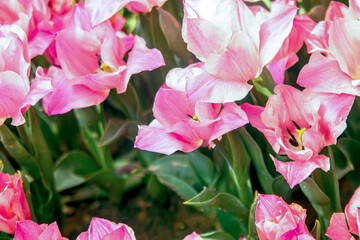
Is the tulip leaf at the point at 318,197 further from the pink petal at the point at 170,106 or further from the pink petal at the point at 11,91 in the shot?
the pink petal at the point at 11,91

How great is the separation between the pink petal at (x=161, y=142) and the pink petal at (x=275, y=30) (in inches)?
4.4

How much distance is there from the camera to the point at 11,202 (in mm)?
559

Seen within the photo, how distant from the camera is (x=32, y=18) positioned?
2.22 feet

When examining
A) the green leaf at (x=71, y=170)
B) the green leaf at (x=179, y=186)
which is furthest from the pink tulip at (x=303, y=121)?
the green leaf at (x=71, y=170)

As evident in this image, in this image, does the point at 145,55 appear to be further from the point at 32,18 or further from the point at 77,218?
the point at 77,218

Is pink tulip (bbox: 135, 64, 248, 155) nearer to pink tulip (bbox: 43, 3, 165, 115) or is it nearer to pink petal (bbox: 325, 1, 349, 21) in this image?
pink tulip (bbox: 43, 3, 165, 115)

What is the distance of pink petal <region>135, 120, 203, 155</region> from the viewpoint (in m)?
0.53

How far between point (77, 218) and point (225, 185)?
27 centimetres

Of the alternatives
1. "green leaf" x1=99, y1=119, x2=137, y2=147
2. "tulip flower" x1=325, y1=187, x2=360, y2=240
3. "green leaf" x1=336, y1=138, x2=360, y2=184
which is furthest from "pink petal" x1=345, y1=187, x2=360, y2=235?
"green leaf" x1=99, y1=119, x2=137, y2=147

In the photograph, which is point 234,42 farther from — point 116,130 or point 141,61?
point 116,130

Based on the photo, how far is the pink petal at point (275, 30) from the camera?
0.51 meters

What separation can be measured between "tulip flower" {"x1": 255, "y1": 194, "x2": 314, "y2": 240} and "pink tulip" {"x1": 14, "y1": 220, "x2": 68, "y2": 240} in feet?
0.66

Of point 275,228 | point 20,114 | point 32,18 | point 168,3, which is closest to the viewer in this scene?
point 275,228

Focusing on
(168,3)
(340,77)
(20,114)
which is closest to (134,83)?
(168,3)
